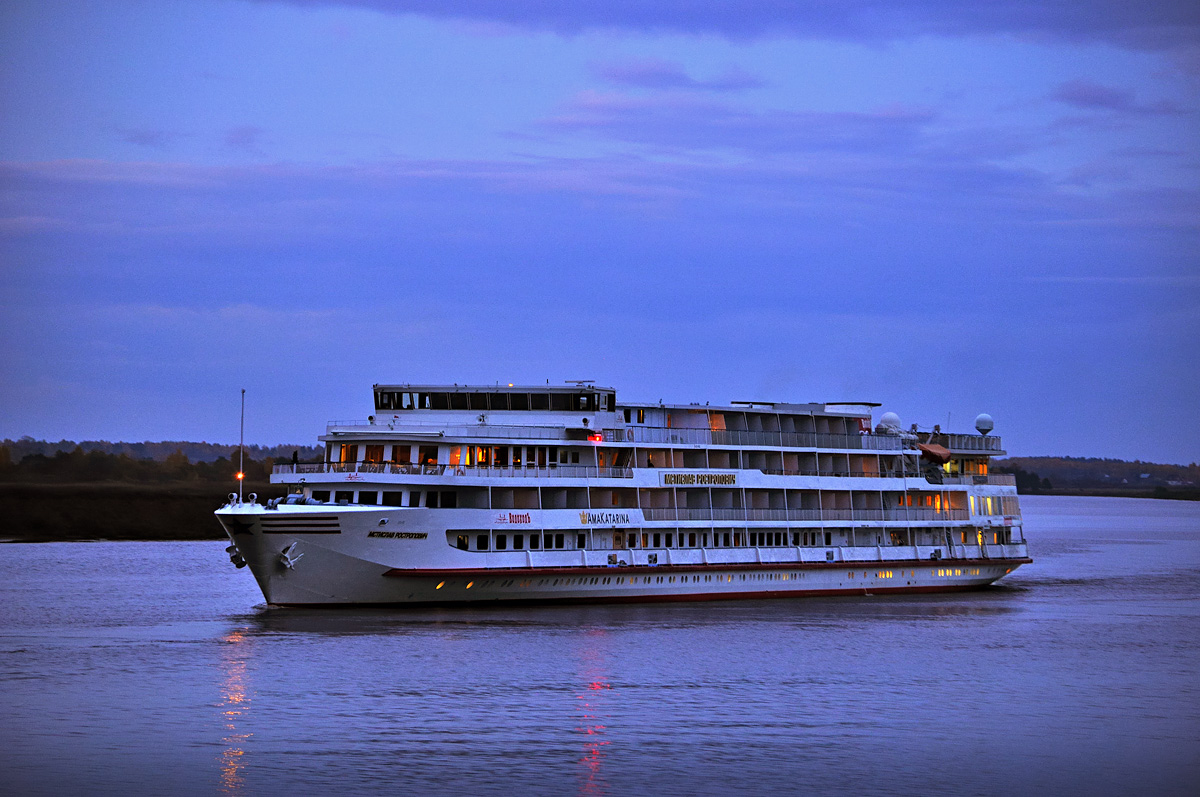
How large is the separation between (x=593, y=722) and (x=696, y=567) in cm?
2656

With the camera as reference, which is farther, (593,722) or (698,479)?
(698,479)

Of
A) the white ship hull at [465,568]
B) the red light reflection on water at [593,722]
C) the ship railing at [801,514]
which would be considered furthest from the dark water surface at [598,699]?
the ship railing at [801,514]

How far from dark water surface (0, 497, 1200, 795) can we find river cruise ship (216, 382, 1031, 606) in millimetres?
1896

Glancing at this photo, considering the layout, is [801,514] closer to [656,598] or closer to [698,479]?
[698,479]

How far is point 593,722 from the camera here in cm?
3884

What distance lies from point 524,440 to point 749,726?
24.3 metres

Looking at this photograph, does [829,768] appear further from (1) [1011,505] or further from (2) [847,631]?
(1) [1011,505]

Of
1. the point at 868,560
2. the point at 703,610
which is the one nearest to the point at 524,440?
the point at 703,610

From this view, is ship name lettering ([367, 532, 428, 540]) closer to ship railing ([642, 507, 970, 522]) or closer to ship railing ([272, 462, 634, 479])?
ship railing ([272, 462, 634, 479])

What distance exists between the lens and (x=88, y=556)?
114250 mm

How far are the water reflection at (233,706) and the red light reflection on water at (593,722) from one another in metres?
7.68

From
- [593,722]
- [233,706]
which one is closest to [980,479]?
[593,722]

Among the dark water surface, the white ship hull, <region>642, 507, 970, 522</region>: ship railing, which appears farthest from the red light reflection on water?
<region>642, 507, 970, 522</region>: ship railing

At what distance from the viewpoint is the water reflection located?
32562 mm
